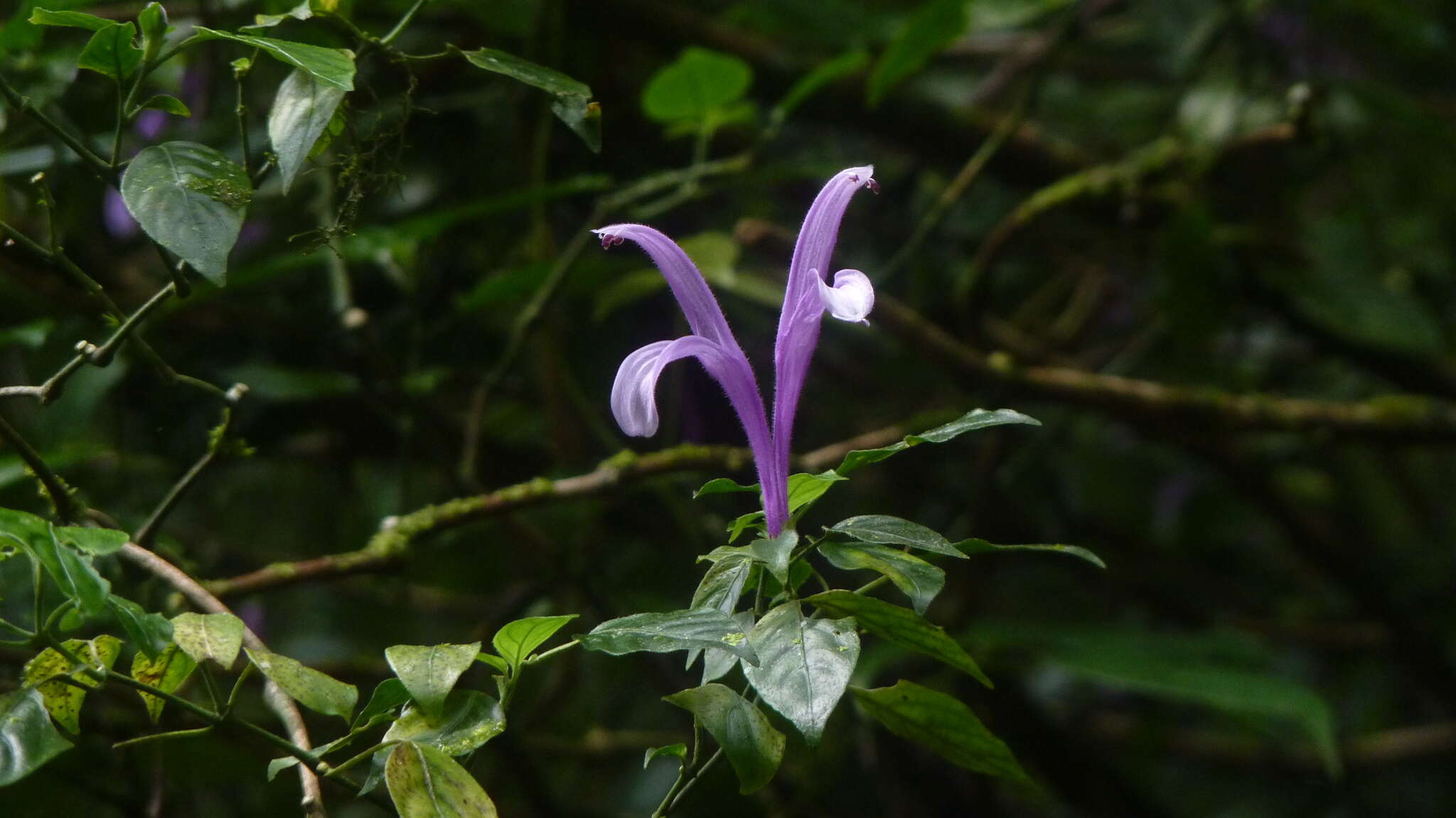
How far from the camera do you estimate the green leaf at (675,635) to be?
44 cm

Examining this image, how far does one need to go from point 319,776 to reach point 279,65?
3.34ft

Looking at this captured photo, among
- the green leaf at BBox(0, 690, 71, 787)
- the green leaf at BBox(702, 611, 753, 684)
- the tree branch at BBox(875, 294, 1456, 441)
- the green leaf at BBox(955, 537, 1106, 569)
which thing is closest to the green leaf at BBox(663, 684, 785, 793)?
the green leaf at BBox(702, 611, 753, 684)

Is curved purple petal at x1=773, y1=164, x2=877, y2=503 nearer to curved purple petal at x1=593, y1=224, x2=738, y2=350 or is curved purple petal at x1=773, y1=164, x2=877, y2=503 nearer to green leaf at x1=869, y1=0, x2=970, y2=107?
curved purple petal at x1=593, y1=224, x2=738, y2=350

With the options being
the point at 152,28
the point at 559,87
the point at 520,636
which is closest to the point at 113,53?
the point at 152,28

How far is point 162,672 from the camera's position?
1.69 feet

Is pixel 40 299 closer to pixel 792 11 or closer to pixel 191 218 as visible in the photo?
pixel 191 218

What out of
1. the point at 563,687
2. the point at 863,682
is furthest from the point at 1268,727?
the point at 563,687

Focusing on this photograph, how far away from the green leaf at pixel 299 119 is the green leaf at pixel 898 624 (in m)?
0.28

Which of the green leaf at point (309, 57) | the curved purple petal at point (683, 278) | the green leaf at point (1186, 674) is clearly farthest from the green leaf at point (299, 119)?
the green leaf at point (1186, 674)

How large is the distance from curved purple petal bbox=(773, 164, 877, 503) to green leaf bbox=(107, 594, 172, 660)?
263mm

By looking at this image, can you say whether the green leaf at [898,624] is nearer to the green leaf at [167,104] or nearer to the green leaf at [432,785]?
the green leaf at [432,785]

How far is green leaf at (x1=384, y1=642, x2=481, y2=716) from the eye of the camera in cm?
44

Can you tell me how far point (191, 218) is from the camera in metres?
0.48

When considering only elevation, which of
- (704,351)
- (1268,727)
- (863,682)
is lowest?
(1268,727)
